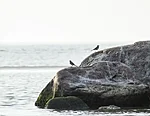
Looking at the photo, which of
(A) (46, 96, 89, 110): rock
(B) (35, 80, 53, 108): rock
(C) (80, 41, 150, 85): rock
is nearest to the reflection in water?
(B) (35, 80, 53, 108): rock

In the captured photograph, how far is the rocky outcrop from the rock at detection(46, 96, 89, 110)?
1.05ft

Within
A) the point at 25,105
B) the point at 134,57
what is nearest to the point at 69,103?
the point at 25,105

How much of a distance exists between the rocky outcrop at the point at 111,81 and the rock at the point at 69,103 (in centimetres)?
32

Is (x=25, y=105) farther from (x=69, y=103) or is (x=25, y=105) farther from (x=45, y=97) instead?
(x=69, y=103)

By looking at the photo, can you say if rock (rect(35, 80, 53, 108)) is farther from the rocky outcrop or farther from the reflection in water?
the reflection in water

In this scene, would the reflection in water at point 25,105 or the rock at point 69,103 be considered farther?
the rock at point 69,103

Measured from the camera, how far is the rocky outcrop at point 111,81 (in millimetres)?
27562

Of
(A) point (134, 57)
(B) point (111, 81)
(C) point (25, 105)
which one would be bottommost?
(C) point (25, 105)

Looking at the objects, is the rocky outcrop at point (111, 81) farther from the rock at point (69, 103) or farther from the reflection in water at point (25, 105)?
the reflection in water at point (25, 105)

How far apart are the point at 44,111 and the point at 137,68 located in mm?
4889

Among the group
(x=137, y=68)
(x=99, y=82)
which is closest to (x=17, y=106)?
(x=99, y=82)

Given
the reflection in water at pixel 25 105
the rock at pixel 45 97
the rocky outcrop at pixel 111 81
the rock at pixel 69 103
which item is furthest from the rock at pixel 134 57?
the rock at pixel 69 103

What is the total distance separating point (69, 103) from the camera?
2739cm

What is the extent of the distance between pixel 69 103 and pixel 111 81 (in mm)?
2157
